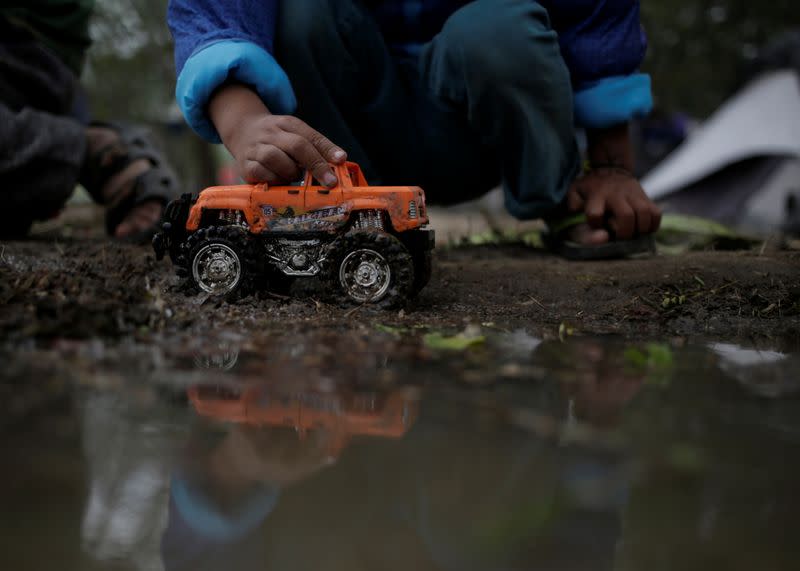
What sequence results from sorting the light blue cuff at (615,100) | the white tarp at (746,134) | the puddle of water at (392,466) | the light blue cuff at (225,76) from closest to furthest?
1. the puddle of water at (392,466)
2. the light blue cuff at (225,76)
3. the light blue cuff at (615,100)
4. the white tarp at (746,134)

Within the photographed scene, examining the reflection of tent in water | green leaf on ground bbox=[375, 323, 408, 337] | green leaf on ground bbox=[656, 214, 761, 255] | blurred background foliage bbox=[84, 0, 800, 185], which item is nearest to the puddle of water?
green leaf on ground bbox=[375, 323, 408, 337]

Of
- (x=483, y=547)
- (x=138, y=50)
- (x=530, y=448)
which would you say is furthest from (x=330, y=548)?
(x=138, y=50)

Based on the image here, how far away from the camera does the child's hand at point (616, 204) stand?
259 cm

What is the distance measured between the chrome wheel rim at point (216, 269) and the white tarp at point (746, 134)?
4487 millimetres

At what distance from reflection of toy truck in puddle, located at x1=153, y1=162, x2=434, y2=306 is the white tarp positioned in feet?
13.9

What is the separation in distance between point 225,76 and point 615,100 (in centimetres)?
143

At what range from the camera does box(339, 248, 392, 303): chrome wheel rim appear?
1.78 m

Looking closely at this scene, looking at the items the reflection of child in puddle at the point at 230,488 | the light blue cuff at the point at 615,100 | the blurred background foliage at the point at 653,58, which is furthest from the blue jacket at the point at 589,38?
the blurred background foliage at the point at 653,58

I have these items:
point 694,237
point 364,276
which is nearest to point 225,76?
point 364,276

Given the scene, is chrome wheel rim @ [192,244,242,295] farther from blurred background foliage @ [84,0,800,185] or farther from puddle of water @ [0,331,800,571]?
blurred background foliage @ [84,0,800,185]

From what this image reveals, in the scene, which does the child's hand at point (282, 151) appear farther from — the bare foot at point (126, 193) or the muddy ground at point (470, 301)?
the bare foot at point (126, 193)

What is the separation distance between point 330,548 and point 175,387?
52 cm

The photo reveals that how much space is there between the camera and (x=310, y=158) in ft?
5.82

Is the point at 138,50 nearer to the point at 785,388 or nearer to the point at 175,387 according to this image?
the point at 175,387
